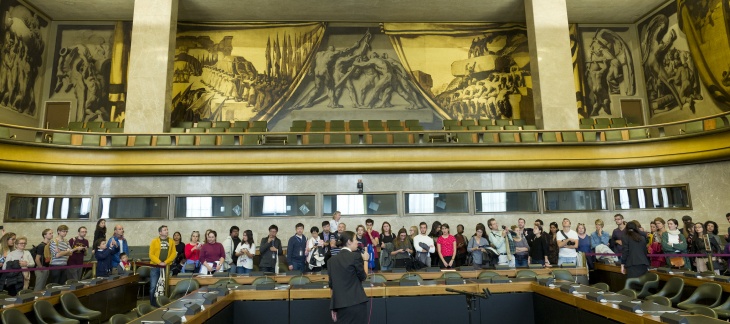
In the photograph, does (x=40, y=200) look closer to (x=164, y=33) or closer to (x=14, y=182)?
(x=14, y=182)

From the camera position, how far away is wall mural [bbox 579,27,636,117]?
19031 millimetres

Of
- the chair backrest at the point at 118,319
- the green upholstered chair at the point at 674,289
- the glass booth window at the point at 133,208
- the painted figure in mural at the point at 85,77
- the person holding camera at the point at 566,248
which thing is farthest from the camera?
the painted figure in mural at the point at 85,77

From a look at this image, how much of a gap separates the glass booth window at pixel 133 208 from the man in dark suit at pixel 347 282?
904cm

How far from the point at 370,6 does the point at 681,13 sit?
34.7 feet

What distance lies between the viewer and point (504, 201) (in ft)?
43.8

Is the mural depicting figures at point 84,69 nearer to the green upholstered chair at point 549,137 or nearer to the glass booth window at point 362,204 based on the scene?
the glass booth window at point 362,204

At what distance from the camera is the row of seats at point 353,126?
52.0 feet

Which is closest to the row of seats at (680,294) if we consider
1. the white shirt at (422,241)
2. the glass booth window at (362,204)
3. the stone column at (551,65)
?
the white shirt at (422,241)

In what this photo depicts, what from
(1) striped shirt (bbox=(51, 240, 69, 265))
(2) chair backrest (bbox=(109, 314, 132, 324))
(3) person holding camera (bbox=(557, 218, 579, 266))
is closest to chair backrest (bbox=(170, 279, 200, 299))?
(2) chair backrest (bbox=(109, 314, 132, 324))

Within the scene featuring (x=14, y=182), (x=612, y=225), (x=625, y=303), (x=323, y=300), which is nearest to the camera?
(x=625, y=303)

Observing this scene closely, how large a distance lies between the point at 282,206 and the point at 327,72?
24.4 ft

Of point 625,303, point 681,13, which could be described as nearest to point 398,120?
point 681,13

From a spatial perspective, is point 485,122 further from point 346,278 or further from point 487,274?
point 346,278

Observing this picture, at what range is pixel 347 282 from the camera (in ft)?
16.8
